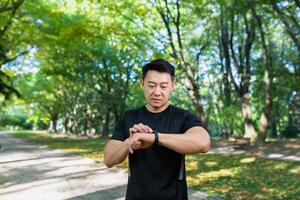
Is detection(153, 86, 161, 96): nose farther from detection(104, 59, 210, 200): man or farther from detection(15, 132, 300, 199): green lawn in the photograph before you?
detection(15, 132, 300, 199): green lawn

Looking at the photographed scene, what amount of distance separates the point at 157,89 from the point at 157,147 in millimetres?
318

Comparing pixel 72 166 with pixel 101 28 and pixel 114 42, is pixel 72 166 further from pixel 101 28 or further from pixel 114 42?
pixel 114 42

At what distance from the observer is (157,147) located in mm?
2246

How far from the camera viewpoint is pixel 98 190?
8750mm

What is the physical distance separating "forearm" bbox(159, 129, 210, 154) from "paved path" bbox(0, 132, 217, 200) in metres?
6.01

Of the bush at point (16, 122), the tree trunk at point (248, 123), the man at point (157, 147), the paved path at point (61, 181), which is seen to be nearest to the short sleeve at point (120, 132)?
the man at point (157, 147)

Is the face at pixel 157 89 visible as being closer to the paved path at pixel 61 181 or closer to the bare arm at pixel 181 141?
the bare arm at pixel 181 141

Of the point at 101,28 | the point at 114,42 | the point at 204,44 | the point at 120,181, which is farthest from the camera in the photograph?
the point at 204,44

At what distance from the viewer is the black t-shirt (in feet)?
7.45

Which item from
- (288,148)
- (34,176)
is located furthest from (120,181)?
(288,148)

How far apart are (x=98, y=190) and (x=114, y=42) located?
19188 mm

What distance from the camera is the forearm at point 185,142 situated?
2.07 metres

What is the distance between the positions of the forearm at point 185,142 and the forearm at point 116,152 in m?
0.22

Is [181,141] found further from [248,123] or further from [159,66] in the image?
[248,123]
